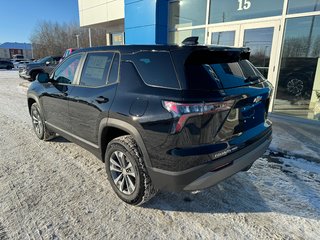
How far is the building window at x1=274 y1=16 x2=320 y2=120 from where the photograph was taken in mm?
5977

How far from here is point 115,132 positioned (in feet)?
9.45

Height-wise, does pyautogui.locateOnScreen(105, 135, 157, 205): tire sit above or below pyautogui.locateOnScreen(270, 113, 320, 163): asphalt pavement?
above

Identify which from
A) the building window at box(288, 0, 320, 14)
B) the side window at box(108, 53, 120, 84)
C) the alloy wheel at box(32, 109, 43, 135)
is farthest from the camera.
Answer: the building window at box(288, 0, 320, 14)

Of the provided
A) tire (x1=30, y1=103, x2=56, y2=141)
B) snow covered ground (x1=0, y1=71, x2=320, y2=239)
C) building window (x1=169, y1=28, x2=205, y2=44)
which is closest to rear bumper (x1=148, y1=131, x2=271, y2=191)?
snow covered ground (x1=0, y1=71, x2=320, y2=239)

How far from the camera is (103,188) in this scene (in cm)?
304

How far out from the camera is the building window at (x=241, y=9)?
6401 millimetres

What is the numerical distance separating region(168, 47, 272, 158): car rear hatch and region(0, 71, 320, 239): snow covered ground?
80 cm

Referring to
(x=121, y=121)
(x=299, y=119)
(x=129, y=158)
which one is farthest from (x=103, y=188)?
(x=299, y=119)

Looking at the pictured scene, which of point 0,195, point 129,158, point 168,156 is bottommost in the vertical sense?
point 0,195


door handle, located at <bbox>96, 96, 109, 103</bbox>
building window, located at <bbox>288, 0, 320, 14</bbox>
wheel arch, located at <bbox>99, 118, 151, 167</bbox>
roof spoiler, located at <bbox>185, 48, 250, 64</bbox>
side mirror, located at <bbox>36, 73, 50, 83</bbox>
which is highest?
building window, located at <bbox>288, 0, 320, 14</bbox>

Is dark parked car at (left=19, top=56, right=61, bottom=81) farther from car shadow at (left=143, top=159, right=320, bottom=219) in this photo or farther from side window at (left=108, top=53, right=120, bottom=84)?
car shadow at (left=143, top=159, right=320, bottom=219)

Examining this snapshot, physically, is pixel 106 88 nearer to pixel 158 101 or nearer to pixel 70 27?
pixel 158 101

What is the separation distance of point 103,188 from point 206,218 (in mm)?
1385

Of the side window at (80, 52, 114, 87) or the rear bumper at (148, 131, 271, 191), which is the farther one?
the side window at (80, 52, 114, 87)
